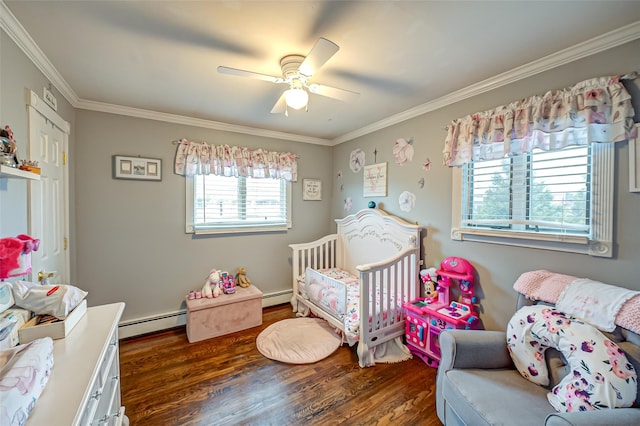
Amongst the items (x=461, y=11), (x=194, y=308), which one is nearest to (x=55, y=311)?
(x=194, y=308)

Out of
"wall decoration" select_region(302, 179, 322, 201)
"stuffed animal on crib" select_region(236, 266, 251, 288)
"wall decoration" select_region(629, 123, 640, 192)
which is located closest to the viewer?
"wall decoration" select_region(629, 123, 640, 192)

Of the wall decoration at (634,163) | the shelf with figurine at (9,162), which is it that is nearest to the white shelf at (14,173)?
the shelf with figurine at (9,162)

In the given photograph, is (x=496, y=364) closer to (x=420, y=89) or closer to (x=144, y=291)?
(x=420, y=89)

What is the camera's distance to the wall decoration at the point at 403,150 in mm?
2674

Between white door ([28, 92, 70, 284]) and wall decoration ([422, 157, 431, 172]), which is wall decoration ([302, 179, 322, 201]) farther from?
white door ([28, 92, 70, 284])

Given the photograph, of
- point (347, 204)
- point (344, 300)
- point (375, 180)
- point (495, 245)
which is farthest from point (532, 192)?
point (347, 204)

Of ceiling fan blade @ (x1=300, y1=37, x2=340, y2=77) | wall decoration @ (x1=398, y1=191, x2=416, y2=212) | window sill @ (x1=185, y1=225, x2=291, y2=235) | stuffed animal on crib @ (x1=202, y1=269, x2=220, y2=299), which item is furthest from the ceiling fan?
stuffed animal on crib @ (x1=202, y1=269, x2=220, y2=299)

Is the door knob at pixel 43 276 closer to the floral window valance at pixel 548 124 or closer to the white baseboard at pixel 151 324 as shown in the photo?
the white baseboard at pixel 151 324

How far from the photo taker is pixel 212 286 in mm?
2814

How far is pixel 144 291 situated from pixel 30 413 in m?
2.27

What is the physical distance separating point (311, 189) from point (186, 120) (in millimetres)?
1770

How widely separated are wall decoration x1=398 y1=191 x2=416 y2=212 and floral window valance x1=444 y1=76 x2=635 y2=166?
53 cm

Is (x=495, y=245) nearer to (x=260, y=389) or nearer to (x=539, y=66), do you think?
(x=539, y=66)

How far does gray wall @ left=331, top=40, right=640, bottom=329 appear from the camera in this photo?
1458mm
